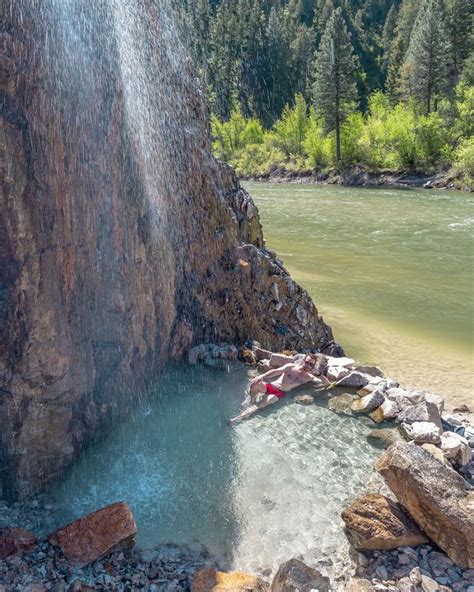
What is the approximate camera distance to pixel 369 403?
24.9 ft

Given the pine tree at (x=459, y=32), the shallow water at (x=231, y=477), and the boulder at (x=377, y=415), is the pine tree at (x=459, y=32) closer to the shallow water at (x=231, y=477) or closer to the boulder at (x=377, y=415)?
the boulder at (x=377, y=415)

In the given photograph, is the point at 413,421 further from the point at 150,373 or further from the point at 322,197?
the point at 322,197

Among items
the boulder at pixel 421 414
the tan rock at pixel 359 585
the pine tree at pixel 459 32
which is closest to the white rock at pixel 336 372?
the boulder at pixel 421 414

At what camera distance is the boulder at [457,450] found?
636 centimetres

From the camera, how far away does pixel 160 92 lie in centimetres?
845

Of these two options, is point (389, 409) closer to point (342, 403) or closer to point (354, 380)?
point (342, 403)

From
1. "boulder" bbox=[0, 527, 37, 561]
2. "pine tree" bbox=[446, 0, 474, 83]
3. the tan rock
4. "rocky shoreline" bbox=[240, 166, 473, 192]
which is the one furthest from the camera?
"pine tree" bbox=[446, 0, 474, 83]

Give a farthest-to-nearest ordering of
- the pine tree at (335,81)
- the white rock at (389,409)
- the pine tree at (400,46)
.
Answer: the pine tree at (400,46)
the pine tree at (335,81)
the white rock at (389,409)

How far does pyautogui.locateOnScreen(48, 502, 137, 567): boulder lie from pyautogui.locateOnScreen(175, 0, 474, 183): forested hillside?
645 inches

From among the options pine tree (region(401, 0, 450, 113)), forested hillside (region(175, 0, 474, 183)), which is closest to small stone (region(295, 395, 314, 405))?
forested hillside (region(175, 0, 474, 183))

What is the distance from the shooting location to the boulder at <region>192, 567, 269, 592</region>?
439cm

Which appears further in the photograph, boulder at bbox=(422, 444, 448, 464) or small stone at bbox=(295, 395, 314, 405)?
small stone at bbox=(295, 395, 314, 405)

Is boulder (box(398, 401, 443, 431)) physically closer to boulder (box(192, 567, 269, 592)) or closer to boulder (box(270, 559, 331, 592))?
boulder (box(270, 559, 331, 592))

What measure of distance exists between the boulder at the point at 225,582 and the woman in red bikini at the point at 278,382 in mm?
3097
